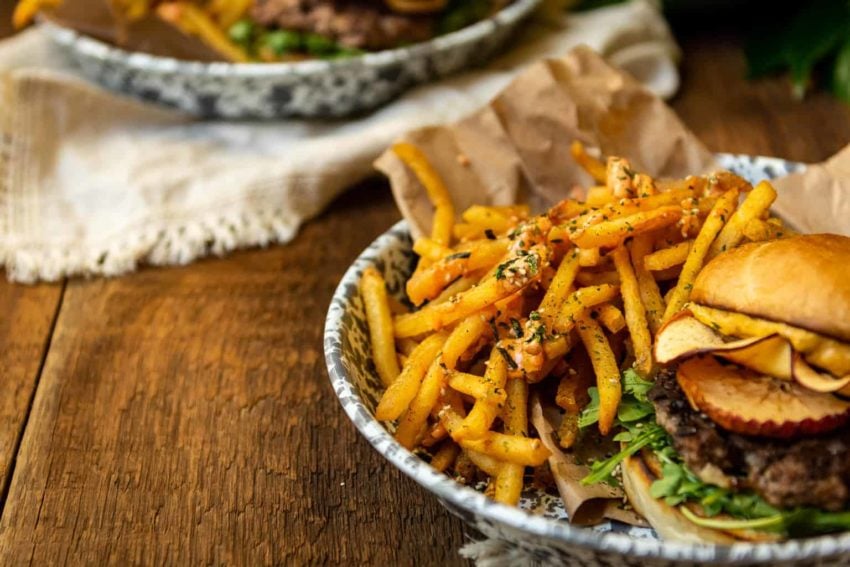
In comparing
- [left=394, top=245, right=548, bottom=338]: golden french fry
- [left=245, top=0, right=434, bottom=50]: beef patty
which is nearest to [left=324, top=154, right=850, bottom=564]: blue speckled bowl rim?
[left=394, top=245, right=548, bottom=338]: golden french fry

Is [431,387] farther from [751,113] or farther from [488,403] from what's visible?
[751,113]

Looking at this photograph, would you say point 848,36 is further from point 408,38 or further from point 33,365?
point 33,365

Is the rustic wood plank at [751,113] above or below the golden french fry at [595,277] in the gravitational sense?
below

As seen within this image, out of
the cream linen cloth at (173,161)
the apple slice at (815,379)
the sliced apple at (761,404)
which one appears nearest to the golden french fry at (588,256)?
the sliced apple at (761,404)

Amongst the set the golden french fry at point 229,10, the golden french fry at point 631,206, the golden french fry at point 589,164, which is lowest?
the golden french fry at point 229,10

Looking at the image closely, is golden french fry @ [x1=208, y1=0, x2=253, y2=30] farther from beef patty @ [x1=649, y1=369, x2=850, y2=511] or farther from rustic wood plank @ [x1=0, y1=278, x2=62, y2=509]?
beef patty @ [x1=649, y1=369, x2=850, y2=511]

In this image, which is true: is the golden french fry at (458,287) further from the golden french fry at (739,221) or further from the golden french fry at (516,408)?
the golden french fry at (739,221)

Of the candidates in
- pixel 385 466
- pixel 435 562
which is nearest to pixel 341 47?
pixel 385 466
